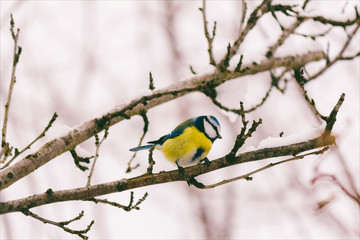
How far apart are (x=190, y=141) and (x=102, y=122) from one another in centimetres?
76

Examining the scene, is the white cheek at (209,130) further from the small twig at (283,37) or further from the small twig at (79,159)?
the small twig at (79,159)

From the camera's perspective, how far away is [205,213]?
297 inches

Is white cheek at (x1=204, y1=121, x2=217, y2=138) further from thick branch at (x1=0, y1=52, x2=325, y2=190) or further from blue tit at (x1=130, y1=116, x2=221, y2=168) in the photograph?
thick branch at (x1=0, y1=52, x2=325, y2=190)

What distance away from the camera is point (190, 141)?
3.25 metres

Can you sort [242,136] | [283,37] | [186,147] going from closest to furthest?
1. [242,136]
2. [186,147]
3. [283,37]

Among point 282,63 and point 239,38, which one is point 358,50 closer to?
point 282,63

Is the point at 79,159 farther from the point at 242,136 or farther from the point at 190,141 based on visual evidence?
the point at 242,136

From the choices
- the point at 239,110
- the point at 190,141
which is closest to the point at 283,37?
the point at 239,110

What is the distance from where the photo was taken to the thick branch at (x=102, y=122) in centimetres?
238

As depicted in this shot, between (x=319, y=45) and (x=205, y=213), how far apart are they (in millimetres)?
4280

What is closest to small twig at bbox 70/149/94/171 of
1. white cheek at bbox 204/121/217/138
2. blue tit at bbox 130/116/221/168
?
blue tit at bbox 130/116/221/168

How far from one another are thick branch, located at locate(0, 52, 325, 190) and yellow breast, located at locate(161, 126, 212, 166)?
0.35 m

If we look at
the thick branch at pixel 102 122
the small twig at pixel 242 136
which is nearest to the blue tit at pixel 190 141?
the thick branch at pixel 102 122

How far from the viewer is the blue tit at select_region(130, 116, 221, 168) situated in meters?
3.18
